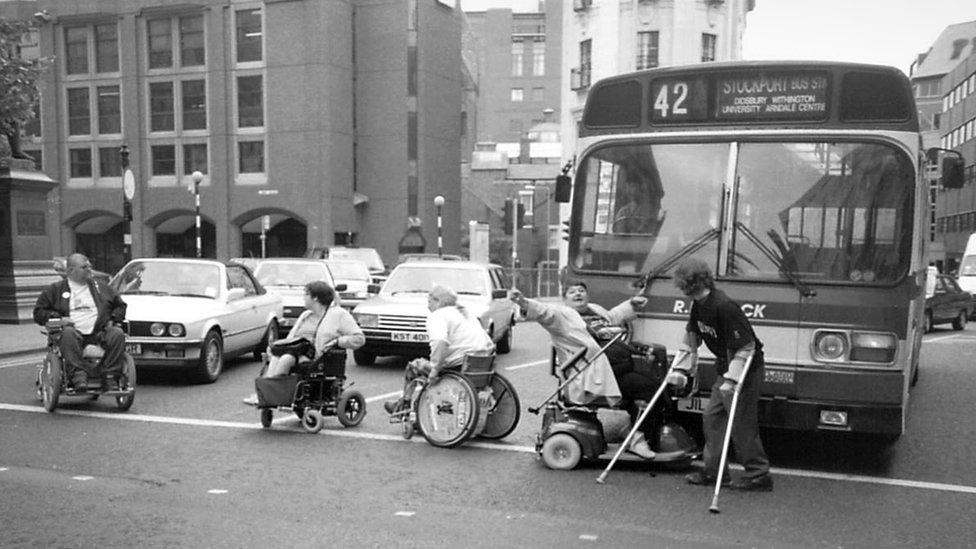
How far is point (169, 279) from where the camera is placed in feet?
40.0

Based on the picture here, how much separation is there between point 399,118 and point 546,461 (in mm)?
42888

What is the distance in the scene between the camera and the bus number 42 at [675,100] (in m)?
7.21

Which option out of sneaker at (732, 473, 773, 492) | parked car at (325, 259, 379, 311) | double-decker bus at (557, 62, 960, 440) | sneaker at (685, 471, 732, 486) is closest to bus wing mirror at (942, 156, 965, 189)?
double-decker bus at (557, 62, 960, 440)

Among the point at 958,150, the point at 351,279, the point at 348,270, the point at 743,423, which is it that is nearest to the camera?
the point at 743,423

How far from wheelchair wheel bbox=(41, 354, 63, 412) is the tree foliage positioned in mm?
9657

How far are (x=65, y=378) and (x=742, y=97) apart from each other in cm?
717

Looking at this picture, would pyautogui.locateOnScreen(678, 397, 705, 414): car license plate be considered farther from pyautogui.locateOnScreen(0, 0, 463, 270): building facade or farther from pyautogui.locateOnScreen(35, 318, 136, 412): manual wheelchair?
pyautogui.locateOnScreen(0, 0, 463, 270): building facade

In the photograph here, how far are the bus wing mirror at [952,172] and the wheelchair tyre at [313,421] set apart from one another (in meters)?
6.03

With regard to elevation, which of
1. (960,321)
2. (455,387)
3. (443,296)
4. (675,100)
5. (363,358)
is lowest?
(960,321)

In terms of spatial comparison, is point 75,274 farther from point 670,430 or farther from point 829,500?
point 829,500

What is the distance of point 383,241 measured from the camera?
49.0m

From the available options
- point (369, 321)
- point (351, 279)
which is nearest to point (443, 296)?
point (369, 321)

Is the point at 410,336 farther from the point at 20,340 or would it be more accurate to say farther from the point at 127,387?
the point at 20,340

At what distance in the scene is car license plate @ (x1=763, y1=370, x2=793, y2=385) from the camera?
6.63 meters
